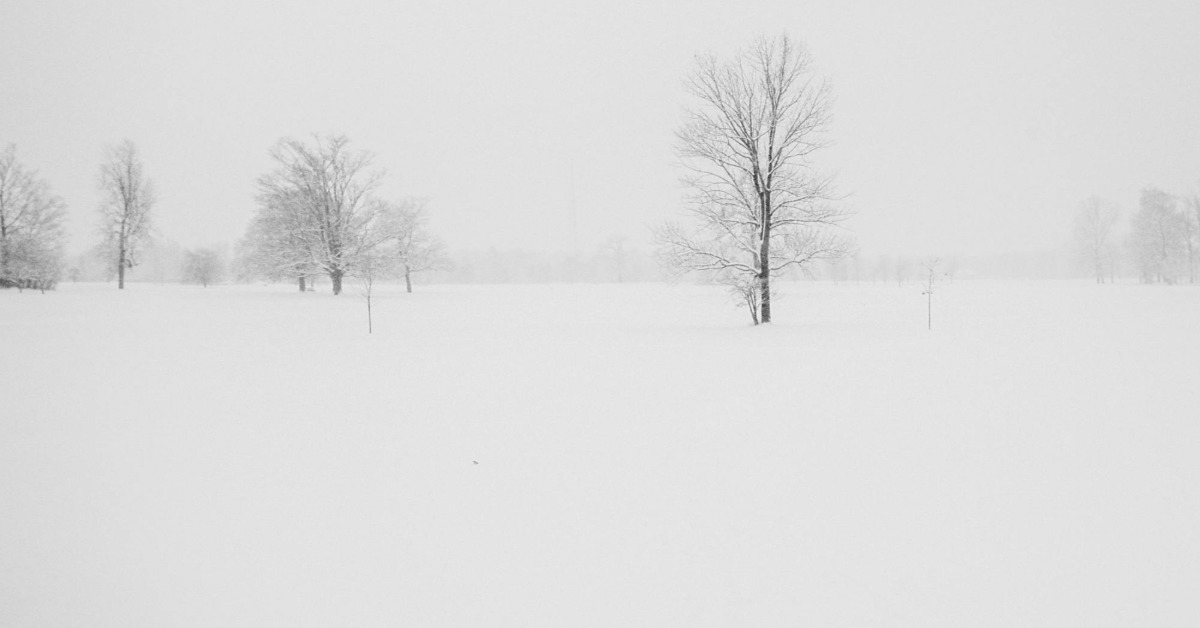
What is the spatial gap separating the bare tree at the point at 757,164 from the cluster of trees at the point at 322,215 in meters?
21.2

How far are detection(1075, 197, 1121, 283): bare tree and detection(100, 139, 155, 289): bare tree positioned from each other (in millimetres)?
92404

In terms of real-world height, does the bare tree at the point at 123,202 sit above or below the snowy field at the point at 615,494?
above

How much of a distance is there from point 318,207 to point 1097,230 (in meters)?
83.8

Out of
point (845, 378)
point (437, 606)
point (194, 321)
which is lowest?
point (437, 606)

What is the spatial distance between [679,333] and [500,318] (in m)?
10.1

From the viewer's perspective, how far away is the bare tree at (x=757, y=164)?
1714cm

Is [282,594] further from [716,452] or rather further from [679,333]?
[679,333]

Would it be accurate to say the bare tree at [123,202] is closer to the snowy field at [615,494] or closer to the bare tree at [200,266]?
the bare tree at [200,266]

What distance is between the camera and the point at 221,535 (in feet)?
14.1

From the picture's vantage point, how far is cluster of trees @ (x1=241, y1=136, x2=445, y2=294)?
30.2 meters

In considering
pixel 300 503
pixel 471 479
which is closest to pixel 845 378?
pixel 471 479

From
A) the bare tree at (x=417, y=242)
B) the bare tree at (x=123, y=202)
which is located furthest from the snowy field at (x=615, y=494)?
the bare tree at (x=417, y=242)

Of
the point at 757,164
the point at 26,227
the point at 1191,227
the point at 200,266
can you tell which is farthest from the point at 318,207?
the point at 1191,227

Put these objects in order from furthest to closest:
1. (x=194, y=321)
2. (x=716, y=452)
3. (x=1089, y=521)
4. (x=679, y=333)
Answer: (x=194, y=321)
(x=679, y=333)
(x=716, y=452)
(x=1089, y=521)
